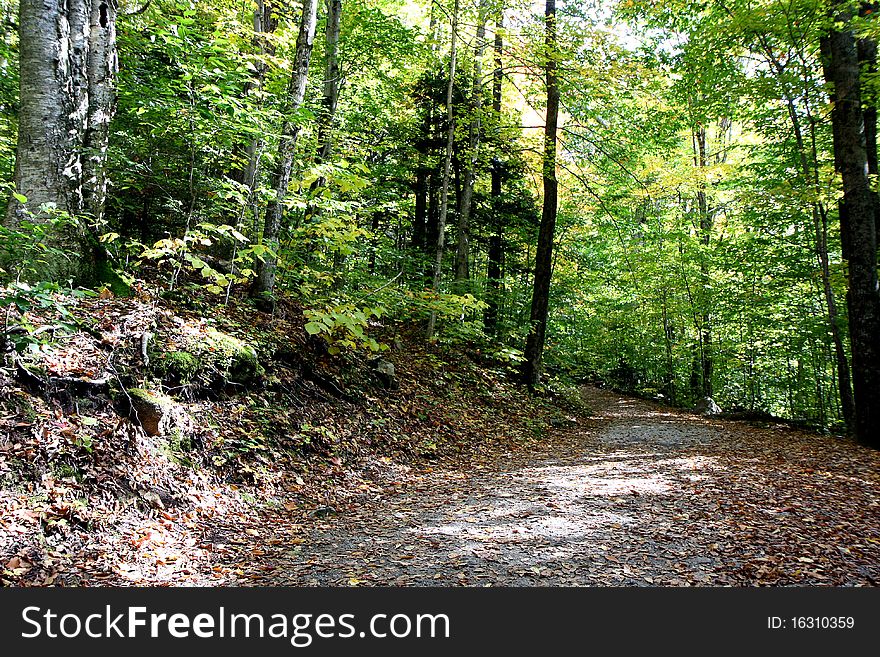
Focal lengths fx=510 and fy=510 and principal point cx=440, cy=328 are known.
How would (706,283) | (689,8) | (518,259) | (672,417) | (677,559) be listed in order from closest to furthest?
(677,559) < (689,8) < (672,417) < (706,283) < (518,259)

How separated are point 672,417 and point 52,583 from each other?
1472cm

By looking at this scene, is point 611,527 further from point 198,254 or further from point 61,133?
point 198,254

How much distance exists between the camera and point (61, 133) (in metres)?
5.25

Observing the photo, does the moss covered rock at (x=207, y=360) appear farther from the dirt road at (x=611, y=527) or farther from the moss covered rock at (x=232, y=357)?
the dirt road at (x=611, y=527)

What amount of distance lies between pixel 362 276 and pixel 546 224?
4819 millimetres

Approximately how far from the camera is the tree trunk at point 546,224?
12047 mm

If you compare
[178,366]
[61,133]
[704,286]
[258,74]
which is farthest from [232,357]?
[704,286]

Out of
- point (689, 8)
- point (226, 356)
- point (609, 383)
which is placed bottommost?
point (609, 383)

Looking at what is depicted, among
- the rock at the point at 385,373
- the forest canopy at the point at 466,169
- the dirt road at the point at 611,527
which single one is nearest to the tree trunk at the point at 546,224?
the forest canopy at the point at 466,169

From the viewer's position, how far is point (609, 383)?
2823 cm

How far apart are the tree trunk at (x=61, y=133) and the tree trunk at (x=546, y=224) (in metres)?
9.10

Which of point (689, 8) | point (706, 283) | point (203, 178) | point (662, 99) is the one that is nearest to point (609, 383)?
point (706, 283)

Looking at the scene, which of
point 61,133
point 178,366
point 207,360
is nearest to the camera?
point 61,133

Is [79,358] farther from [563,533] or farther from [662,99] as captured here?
[662,99]
